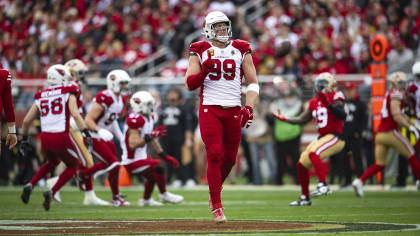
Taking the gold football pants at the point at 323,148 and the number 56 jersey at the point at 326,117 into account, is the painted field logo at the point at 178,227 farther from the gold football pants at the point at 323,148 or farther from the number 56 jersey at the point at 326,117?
the number 56 jersey at the point at 326,117

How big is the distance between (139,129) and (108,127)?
2.53 feet

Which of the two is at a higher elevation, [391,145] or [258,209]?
[391,145]

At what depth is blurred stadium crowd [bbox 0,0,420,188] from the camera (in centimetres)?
1956

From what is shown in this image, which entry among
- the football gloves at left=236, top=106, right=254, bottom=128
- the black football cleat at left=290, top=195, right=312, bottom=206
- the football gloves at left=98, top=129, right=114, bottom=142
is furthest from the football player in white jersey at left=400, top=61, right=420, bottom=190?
the football gloves at left=236, top=106, right=254, bottom=128

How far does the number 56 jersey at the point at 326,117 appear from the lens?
13.0 metres

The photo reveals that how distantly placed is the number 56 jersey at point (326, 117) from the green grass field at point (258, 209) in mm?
1083

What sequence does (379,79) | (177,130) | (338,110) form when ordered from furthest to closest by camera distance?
1. (177,130)
2. (379,79)
3. (338,110)

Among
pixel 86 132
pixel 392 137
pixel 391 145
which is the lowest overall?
pixel 391 145

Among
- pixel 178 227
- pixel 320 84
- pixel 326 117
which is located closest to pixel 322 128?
pixel 326 117

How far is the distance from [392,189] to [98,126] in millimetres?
6109

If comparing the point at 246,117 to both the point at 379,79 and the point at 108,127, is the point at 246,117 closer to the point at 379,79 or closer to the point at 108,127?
the point at 108,127

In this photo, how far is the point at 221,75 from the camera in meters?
9.08

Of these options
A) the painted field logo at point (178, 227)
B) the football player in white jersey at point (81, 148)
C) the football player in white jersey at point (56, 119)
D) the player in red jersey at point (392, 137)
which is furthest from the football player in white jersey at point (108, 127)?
the player in red jersey at point (392, 137)

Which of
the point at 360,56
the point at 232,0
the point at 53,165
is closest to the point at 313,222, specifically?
the point at 53,165
